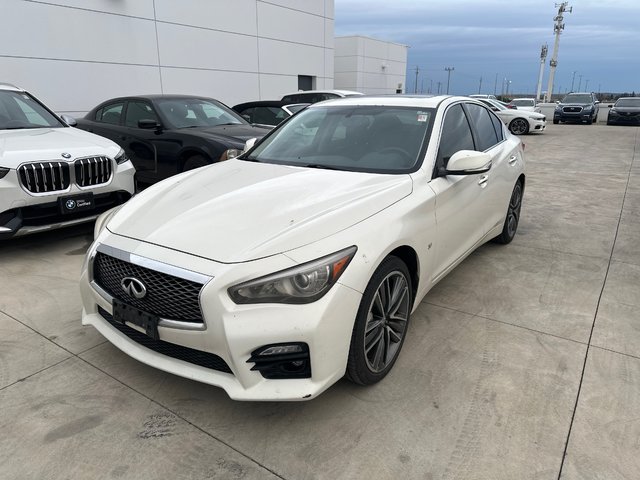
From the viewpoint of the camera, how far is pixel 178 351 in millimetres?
2357

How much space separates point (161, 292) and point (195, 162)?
14.6ft

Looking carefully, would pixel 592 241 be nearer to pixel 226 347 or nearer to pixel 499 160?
pixel 499 160

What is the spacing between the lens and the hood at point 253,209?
7.57 ft

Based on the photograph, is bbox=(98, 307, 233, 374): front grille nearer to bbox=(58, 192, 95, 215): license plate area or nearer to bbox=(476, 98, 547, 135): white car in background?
bbox=(58, 192, 95, 215): license plate area

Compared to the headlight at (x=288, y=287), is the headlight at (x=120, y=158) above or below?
above

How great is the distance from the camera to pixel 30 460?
2164mm

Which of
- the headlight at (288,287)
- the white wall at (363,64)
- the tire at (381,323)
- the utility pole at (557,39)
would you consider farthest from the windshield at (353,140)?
the utility pole at (557,39)

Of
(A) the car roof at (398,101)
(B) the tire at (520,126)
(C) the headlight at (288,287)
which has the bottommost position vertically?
(B) the tire at (520,126)

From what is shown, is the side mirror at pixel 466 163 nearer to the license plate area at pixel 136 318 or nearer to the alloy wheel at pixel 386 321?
the alloy wheel at pixel 386 321

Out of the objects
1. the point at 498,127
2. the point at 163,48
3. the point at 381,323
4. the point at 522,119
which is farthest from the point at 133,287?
the point at 522,119

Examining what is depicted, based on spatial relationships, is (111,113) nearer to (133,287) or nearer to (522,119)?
(133,287)

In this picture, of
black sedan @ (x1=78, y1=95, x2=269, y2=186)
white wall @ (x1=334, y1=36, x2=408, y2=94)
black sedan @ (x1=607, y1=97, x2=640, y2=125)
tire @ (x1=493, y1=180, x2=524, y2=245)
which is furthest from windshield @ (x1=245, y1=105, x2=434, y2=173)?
black sedan @ (x1=607, y1=97, x2=640, y2=125)

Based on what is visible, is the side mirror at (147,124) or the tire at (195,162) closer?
the tire at (195,162)

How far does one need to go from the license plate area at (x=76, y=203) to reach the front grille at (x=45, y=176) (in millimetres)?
118
